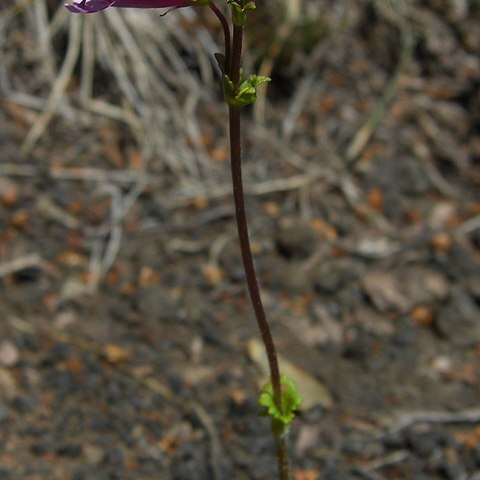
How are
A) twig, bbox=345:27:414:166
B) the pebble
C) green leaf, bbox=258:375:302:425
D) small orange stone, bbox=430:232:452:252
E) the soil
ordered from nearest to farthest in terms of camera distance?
1. green leaf, bbox=258:375:302:425
2. the soil
3. the pebble
4. small orange stone, bbox=430:232:452:252
5. twig, bbox=345:27:414:166

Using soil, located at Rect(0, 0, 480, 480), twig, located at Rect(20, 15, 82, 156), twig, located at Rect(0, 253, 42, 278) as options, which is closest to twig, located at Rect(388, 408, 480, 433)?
soil, located at Rect(0, 0, 480, 480)

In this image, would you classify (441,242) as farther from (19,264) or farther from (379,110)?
(19,264)

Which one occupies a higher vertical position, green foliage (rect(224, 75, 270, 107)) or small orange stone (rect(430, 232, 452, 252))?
small orange stone (rect(430, 232, 452, 252))

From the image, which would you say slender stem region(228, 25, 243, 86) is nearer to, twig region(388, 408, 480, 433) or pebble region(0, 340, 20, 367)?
twig region(388, 408, 480, 433)

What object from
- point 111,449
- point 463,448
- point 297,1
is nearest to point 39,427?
point 111,449

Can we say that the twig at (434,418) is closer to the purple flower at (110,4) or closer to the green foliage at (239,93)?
the green foliage at (239,93)

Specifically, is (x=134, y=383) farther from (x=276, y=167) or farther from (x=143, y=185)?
(x=276, y=167)
